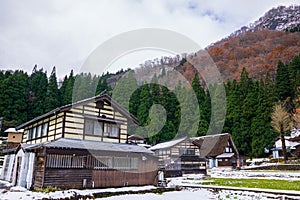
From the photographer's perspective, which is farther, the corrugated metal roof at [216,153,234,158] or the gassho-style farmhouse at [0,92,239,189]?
the corrugated metal roof at [216,153,234,158]

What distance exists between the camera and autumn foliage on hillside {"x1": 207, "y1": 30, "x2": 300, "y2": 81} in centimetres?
6140

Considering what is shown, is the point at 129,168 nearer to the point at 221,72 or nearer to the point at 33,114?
the point at 33,114

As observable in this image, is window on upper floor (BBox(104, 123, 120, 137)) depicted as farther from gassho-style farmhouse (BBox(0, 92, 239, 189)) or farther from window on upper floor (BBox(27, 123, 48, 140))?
window on upper floor (BBox(27, 123, 48, 140))

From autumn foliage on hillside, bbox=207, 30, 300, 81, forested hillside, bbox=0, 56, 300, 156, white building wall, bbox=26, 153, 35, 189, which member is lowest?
white building wall, bbox=26, 153, 35, 189

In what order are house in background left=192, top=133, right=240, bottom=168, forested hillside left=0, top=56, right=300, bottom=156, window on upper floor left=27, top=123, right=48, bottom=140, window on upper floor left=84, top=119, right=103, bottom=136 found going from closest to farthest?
window on upper floor left=84, top=119, right=103, bottom=136 → window on upper floor left=27, top=123, right=48, bottom=140 → house in background left=192, top=133, right=240, bottom=168 → forested hillside left=0, top=56, right=300, bottom=156

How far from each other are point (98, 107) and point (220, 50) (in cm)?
6282

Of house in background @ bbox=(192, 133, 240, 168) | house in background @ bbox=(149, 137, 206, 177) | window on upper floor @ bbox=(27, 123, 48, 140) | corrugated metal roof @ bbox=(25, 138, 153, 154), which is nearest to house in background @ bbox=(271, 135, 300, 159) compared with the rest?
house in background @ bbox=(192, 133, 240, 168)

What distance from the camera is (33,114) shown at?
43.8m

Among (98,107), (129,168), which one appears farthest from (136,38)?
(129,168)

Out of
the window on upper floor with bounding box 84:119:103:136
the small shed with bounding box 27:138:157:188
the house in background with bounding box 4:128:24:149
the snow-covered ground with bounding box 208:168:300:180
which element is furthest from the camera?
the house in background with bounding box 4:128:24:149

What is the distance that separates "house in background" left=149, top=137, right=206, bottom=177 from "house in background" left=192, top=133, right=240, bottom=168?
24.6 ft

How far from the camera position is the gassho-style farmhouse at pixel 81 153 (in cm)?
1365

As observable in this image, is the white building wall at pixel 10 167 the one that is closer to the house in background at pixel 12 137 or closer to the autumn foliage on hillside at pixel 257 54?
the house in background at pixel 12 137

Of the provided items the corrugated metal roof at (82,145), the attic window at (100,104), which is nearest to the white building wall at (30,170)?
the corrugated metal roof at (82,145)
